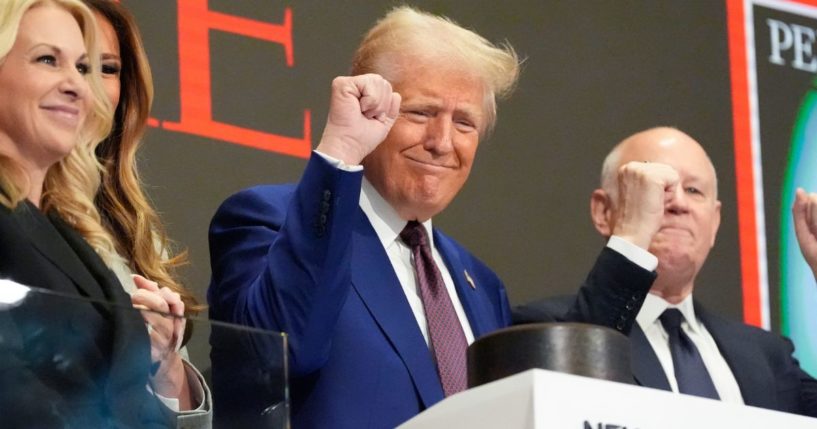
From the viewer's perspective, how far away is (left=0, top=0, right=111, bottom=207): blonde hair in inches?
98.7

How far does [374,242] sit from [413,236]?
0.42 feet

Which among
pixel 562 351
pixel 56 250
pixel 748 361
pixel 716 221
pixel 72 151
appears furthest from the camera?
pixel 716 221

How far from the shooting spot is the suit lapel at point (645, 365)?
341cm

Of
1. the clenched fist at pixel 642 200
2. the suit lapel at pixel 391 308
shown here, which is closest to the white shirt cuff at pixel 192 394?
the suit lapel at pixel 391 308

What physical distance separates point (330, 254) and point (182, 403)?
760mm

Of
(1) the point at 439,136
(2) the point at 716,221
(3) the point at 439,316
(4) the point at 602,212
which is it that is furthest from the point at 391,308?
(2) the point at 716,221

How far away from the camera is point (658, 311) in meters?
3.66

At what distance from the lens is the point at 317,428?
2.67m

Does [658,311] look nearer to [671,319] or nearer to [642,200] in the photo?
[671,319]

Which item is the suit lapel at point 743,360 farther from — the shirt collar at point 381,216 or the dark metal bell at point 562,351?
the dark metal bell at point 562,351

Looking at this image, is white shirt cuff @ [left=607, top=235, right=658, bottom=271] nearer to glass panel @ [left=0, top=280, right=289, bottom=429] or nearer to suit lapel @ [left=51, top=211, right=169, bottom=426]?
glass panel @ [left=0, top=280, right=289, bottom=429]

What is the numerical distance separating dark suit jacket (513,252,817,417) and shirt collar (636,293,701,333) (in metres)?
0.03

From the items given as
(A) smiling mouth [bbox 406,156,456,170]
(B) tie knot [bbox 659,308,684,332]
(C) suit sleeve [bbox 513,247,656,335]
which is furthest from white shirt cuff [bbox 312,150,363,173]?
(B) tie knot [bbox 659,308,684,332]

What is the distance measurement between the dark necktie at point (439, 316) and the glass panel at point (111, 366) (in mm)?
939
